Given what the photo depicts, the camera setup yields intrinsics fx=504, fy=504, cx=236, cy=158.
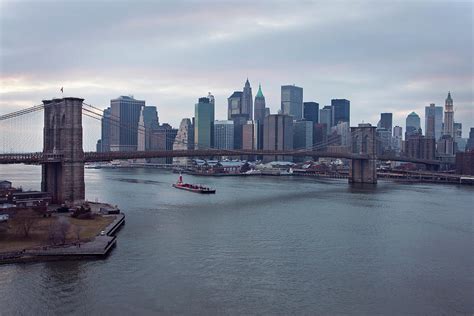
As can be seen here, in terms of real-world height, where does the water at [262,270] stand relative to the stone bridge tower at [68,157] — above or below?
below

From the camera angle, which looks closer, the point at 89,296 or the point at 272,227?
the point at 89,296

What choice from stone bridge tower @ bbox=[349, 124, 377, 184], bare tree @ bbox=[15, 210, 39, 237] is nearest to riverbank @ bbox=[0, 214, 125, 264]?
bare tree @ bbox=[15, 210, 39, 237]

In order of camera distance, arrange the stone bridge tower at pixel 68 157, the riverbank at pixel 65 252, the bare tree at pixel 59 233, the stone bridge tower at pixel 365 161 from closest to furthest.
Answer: the riverbank at pixel 65 252
the bare tree at pixel 59 233
the stone bridge tower at pixel 68 157
the stone bridge tower at pixel 365 161

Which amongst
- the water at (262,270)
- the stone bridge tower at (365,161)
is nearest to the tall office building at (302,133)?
the stone bridge tower at (365,161)

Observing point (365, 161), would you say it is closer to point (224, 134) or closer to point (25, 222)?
point (25, 222)

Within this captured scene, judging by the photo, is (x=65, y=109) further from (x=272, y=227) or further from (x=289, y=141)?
(x=289, y=141)

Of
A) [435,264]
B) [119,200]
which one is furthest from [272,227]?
[119,200]

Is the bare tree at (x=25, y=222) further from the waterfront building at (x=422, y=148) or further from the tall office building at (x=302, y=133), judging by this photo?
the tall office building at (x=302, y=133)
